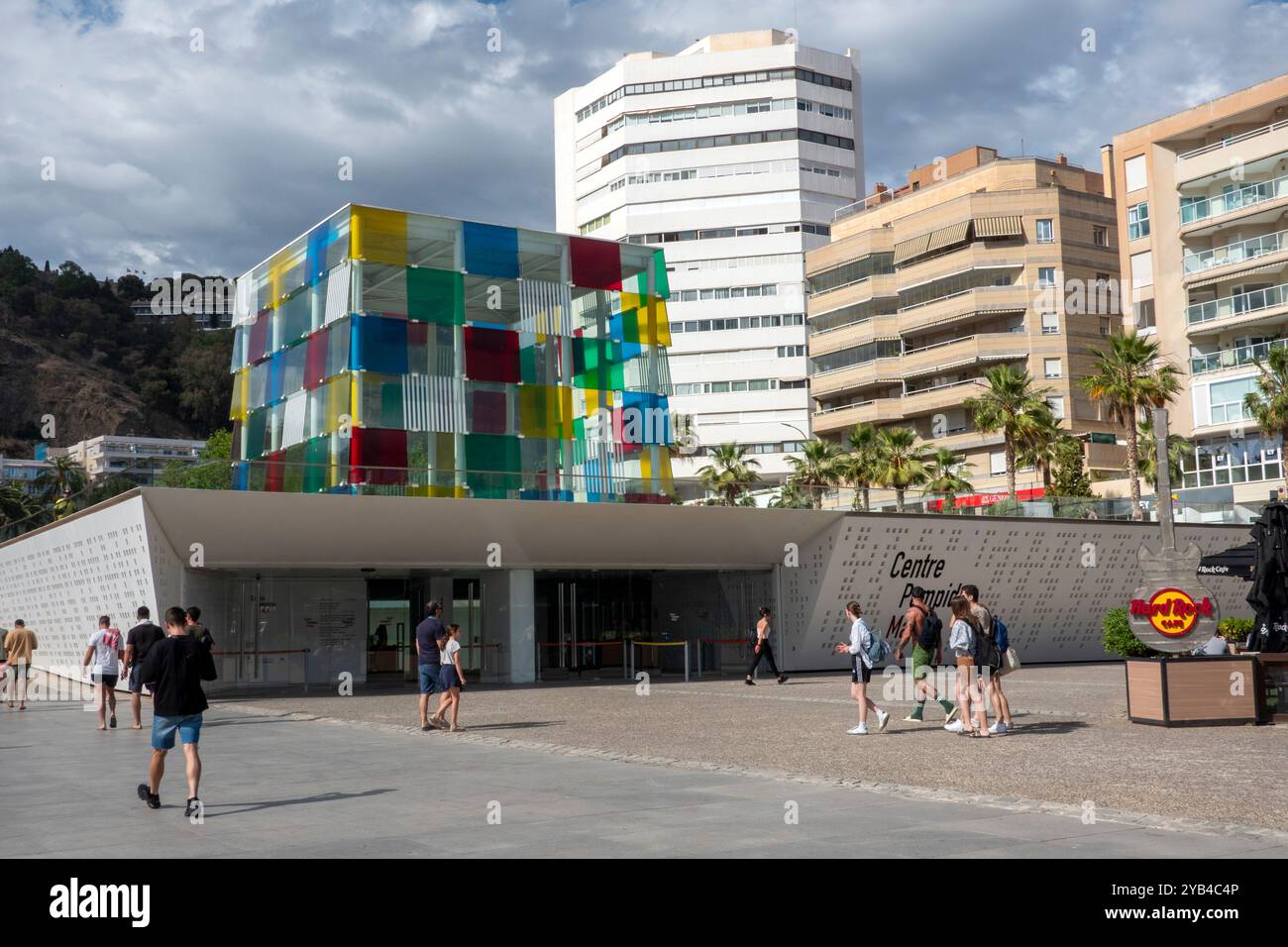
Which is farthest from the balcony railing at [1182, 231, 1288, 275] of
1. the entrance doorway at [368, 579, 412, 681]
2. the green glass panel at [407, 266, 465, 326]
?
the entrance doorway at [368, 579, 412, 681]

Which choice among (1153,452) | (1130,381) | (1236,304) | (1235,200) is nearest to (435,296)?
(1130,381)

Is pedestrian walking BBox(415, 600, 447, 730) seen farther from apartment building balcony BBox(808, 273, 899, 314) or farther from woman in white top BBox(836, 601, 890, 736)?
apartment building balcony BBox(808, 273, 899, 314)

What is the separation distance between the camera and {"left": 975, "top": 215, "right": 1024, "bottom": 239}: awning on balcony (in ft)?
225

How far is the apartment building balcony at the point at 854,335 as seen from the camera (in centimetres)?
7375

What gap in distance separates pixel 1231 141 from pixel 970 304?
17.7 metres

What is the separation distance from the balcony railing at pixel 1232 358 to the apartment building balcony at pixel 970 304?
14.6m

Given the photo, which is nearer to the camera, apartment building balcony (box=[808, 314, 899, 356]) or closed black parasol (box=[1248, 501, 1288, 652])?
closed black parasol (box=[1248, 501, 1288, 652])

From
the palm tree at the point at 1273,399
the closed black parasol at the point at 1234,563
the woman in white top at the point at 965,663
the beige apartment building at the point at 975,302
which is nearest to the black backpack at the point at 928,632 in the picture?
the woman in white top at the point at 965,663

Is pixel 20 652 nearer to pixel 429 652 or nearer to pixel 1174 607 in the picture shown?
pixel 429 652

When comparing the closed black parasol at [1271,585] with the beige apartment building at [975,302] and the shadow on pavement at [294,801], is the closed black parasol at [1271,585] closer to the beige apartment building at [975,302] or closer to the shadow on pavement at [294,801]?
the shadow on pavement at [294,801]

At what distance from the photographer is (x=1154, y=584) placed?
17.0 metres

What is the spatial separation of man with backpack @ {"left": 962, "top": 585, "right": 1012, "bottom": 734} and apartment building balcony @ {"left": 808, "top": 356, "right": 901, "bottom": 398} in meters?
58.1

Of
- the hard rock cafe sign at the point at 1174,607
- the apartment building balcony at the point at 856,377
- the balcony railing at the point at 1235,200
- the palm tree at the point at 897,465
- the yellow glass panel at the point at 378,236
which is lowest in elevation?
the hard rock cafe sign at the point at 1174,607
